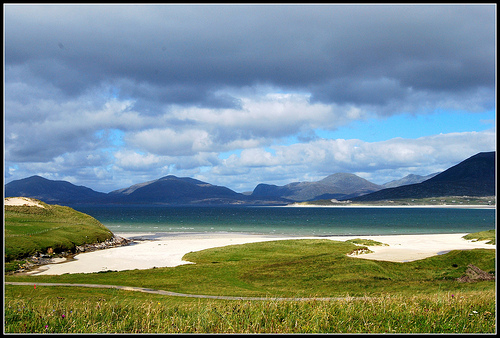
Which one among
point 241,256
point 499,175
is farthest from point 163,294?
point 241,256

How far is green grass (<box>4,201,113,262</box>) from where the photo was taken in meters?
50.7

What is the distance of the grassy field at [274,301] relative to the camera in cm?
1118

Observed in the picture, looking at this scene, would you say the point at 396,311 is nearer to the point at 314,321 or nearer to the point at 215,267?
the point at 314,321

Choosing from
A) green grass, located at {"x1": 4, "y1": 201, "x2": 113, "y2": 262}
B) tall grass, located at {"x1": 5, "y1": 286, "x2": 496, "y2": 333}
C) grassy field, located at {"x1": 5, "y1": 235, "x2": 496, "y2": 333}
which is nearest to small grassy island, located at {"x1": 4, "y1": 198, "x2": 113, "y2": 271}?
green grass, located at {"x1": 4, "y1": 201, "x2": 113, "y2": 262}

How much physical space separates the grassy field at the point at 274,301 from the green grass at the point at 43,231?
19.7 metres

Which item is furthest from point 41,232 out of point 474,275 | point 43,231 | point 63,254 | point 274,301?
point 474,275

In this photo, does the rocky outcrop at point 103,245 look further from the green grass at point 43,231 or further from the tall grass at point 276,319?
the tall grass at point 276,319

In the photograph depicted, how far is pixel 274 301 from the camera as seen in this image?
14.6 meters

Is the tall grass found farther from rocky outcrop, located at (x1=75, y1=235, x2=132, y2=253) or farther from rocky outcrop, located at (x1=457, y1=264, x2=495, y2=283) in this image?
rocky outcrop, located at (x1=75, y1=235, x2=132, y2=253)

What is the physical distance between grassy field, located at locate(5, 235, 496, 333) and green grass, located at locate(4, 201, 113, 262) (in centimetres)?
1967

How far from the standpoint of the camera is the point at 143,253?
5866cm

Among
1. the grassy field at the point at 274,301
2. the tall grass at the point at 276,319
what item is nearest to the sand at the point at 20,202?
the grassy field at the point at 274,301

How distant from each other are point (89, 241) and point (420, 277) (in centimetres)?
5407

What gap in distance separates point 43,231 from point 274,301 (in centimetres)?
5843
